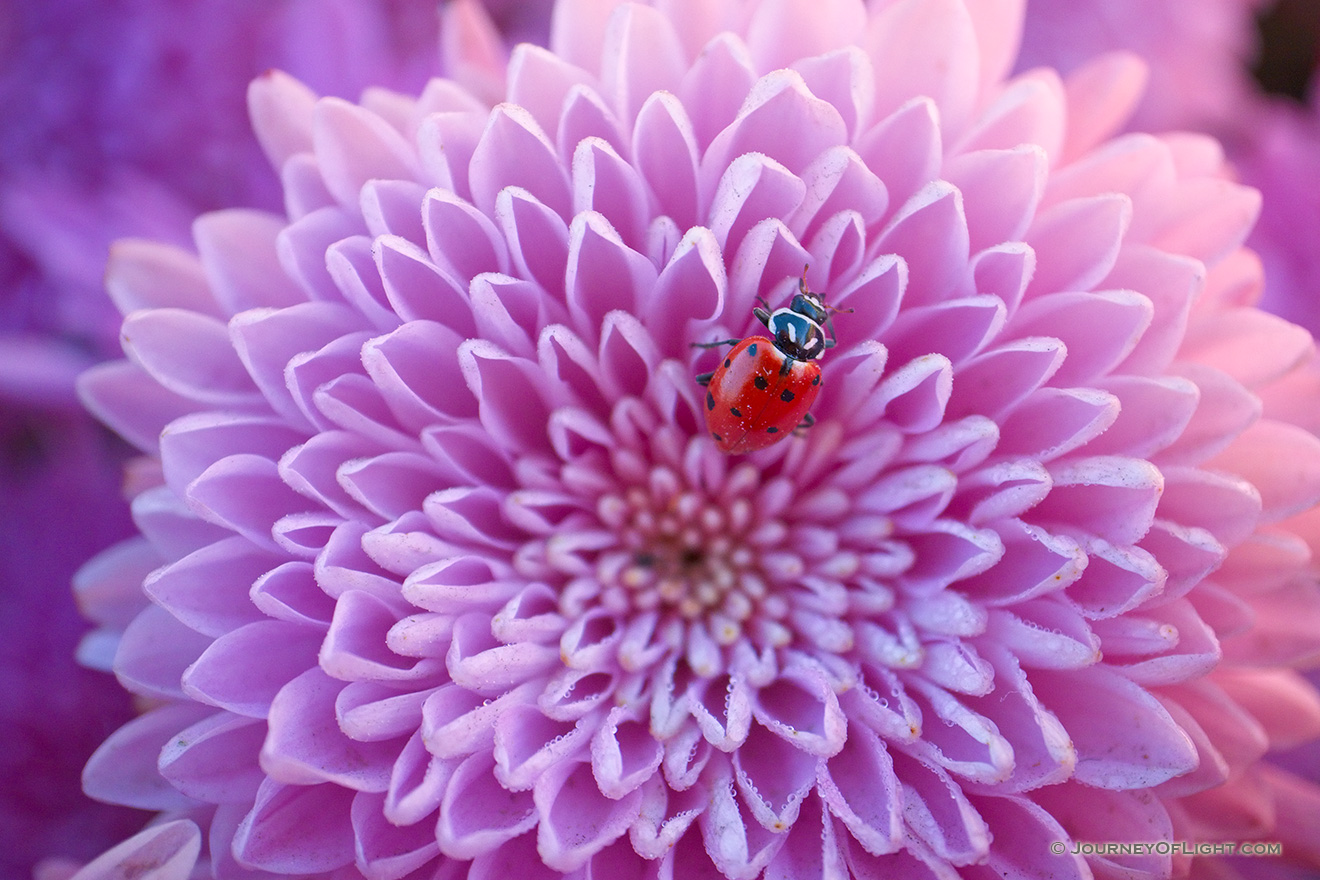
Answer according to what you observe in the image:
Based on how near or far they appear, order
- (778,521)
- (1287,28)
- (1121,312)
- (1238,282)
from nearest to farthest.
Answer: (1121,312) < (1238,282) < (778,521) < (1287,28)

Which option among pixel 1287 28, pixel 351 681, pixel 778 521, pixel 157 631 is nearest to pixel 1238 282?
pixel 778 521

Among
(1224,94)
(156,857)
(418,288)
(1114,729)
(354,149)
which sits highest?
(1224,94)

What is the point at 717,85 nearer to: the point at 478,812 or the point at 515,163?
the point at 515,163

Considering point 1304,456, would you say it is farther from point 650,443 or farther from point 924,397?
point 650,443

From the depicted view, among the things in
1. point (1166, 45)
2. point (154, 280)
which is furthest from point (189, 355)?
point (1166, 45)

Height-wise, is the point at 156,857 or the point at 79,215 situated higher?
the point at 79,215

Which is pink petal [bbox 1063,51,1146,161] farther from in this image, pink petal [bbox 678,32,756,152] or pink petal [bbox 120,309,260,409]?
pink petal [bbox 120,309,260,409]
